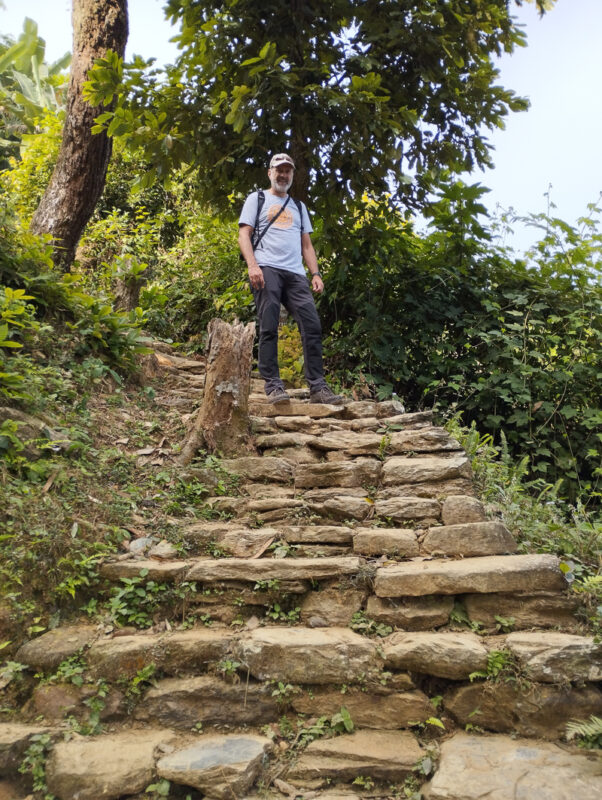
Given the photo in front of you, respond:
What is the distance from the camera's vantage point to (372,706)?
264cm

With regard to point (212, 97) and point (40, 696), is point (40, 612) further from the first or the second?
point (212, 97)

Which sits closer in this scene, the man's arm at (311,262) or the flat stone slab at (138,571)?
the flat stone slab at (138,571)

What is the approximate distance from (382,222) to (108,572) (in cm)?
560

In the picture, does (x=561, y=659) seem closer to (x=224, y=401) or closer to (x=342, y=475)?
(x=342, y=475)

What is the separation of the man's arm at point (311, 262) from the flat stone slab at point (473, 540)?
9.83 feet

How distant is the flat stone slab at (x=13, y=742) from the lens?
239 centimetres

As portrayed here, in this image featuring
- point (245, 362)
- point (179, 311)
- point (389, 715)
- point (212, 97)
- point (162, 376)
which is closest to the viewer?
point (389, 715)

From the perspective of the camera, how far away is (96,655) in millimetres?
2771

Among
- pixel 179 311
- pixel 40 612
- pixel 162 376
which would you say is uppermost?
pixel 179 311

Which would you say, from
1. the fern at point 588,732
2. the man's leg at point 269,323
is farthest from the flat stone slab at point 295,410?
the fern at point 588,732

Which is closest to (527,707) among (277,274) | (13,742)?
(13,742)

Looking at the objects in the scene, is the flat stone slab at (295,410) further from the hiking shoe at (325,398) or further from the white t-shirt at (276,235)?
the white t-shirt at (276,235)

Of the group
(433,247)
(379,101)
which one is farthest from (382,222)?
(379,101)

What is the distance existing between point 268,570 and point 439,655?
945 millimetres
